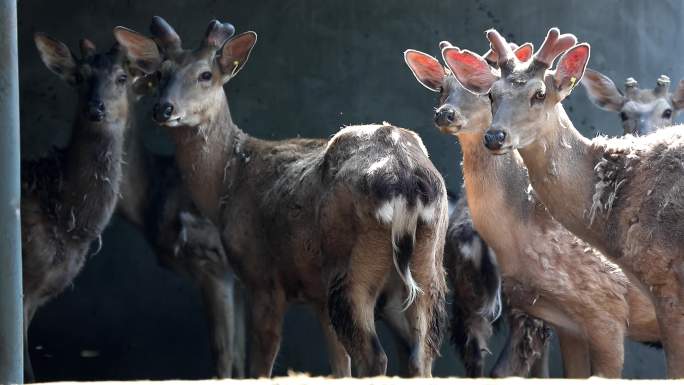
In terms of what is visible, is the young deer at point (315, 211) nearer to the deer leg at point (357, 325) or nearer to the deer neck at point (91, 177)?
the deer leg at point (357, 325)

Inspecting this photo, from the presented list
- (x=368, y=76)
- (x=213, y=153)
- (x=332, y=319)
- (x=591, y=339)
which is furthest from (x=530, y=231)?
(x=368, y=76)

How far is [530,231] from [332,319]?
1.57m

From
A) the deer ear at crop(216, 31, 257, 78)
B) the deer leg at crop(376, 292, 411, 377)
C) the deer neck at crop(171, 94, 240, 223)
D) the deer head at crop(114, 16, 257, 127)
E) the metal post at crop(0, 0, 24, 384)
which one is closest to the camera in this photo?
the metal post at crop(0, 0, 24, 384)

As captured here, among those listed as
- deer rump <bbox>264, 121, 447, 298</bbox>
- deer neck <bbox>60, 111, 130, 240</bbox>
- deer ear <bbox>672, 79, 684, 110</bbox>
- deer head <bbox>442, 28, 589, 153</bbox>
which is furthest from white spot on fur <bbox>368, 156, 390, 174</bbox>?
deer ear <bbox>672, 79, 684, 110</bbox>

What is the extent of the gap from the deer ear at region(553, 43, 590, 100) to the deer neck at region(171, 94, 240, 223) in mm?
2894

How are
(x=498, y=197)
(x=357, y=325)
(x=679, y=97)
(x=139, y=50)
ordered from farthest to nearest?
(x=679, y=97), (x=139, y=50), (x=498, y=197), (x=357, y=325)

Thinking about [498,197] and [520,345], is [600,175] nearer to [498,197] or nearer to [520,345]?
[498,197]

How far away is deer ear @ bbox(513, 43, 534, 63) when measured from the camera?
30.2ft

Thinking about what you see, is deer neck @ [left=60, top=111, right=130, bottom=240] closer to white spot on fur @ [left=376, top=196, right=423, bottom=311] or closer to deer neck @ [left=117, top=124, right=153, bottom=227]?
deer neck @ [left=117, top=124, right=153, bottom=227]

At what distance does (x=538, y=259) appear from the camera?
352 inches

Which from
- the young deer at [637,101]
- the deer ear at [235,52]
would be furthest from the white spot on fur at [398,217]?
the young deer at [637,101]

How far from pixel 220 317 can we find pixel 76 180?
1.60 metres

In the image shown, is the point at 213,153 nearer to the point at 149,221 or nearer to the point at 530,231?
the point at 149,221

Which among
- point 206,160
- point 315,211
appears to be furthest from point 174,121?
point 315,211
